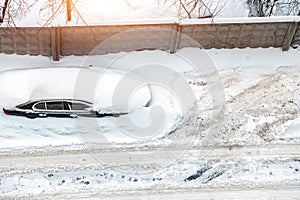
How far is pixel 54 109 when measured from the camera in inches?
451

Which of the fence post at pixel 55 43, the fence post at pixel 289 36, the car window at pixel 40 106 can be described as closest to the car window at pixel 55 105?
the car window at pixel 40 106

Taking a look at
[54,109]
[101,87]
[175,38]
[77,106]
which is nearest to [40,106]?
[54,109]

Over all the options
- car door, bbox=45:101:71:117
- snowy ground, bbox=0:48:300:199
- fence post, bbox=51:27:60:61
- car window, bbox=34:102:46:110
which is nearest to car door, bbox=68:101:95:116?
car door, bbox=45:101:71:117

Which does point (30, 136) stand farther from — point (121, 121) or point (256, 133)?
point (256, 133)

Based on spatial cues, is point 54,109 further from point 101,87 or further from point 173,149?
point 173,149

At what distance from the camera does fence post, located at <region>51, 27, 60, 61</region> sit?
1211cm

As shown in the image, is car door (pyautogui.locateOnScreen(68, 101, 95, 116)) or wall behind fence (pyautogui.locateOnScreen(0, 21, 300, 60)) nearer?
car door (pyautogui.locateOnScreen(68, 101, 95, 116))

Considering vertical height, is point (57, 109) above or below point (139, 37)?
below

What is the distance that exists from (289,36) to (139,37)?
4.03m

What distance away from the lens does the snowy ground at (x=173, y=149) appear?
428 inches

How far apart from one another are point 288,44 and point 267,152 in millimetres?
3445

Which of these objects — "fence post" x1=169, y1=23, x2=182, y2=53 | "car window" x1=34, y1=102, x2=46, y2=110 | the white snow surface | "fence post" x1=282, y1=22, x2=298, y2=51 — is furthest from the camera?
"fence post" x1=282, y1=22, x2=298, y2=51

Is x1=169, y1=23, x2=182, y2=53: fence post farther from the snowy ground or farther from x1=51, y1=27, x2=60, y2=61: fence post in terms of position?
x1=51, y1=27, x2=60, y2=61: fence post

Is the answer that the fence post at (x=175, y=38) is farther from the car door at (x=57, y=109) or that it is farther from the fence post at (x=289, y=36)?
the car door at (x=57, y=109)
